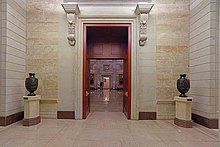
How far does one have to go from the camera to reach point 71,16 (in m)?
7.69

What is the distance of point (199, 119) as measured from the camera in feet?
22.7

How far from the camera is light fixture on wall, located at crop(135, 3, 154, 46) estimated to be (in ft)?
24.7

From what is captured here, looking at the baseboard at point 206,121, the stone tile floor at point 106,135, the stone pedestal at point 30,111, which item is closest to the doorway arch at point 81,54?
the stone tile floor at point 106,135

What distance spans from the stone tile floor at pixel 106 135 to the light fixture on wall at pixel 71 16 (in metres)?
2.58

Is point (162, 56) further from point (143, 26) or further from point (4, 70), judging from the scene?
point (4, 70)

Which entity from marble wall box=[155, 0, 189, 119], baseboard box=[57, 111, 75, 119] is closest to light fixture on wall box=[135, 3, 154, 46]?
marble wall box=[155, 0, 189, 119]

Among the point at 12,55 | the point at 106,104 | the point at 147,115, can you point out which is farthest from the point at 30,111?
the point at 106,104

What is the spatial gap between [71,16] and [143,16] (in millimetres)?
2195

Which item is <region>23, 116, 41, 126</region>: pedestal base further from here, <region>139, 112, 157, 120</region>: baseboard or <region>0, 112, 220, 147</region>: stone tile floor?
<region>139, 112, 157, 120</region>: baseboard

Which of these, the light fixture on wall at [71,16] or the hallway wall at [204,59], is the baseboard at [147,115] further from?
the light fixture on wall at [71,16]

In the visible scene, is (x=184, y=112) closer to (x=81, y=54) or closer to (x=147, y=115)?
(x=147, y=115)

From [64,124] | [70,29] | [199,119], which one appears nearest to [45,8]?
[70,29]

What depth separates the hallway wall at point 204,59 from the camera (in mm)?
6336

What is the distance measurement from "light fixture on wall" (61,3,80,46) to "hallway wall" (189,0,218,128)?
354 centimetres
